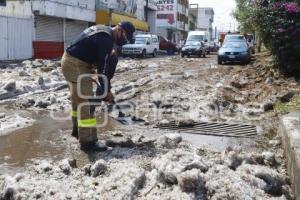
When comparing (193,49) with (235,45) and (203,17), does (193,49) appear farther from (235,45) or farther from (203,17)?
(203,17)

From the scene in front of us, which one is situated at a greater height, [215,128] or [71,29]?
[71,29]

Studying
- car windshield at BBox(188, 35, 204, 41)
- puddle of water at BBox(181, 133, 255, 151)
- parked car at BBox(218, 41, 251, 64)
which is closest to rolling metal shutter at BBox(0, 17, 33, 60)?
parked car at BBox(218, 41, 251, 64)

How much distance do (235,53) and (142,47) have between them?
993cm

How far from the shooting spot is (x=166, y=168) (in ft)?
15.3

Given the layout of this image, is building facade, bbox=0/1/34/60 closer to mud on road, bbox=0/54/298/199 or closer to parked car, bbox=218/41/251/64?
parked car, bbox=218/41/251/64

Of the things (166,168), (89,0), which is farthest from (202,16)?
(166,168)

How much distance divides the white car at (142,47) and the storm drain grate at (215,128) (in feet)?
78.3

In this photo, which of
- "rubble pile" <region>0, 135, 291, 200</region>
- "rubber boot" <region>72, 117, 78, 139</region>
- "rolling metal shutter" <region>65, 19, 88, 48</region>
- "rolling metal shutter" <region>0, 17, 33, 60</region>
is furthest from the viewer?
"rolling metal shutter" <region>65, 19, 88, 48</region>

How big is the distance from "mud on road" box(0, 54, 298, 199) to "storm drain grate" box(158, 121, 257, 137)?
0.22m

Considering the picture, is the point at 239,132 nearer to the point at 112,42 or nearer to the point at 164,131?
the point at 164,131

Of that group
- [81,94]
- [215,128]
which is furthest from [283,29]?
[81,94]

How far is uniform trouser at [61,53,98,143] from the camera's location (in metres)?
6.47

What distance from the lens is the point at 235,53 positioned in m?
24.3

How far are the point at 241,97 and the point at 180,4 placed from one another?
6976 cm
